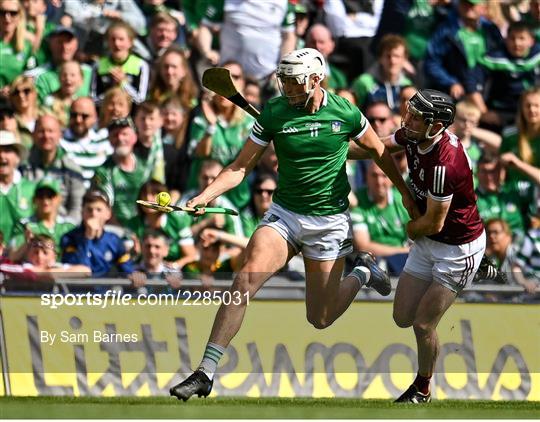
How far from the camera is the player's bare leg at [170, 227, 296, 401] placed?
33.4ft

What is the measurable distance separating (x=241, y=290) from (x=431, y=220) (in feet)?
5.09

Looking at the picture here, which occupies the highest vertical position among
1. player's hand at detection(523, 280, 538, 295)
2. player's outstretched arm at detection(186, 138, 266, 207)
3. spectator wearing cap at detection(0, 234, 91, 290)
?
player's outstretched arm at detection(186, 138, 266, 207)

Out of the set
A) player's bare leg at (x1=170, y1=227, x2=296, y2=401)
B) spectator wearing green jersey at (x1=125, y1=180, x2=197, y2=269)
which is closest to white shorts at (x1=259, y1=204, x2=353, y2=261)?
player's bare leg at (x1=170, y1=227, x2=296, y2=401)

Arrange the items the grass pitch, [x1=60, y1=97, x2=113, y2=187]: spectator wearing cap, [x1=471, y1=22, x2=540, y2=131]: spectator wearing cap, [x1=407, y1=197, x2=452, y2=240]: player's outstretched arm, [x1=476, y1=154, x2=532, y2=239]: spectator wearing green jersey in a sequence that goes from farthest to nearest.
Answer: [x1=471, y1=22, x2=540, y2=131]: spectator wearing cap → [x1=476, y1=154, x2=532, y2=239]: spectator wearing green jersey → [x1=60, y1=97, x2=113, y2=187]: spectator wearing cap → [x1=407, y1=197, x2=452, y2=240]: player's outstretched arm → the grass pitch

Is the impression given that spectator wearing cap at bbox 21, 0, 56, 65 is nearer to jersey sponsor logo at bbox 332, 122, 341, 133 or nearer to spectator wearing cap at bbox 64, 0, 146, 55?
spectator wearing cap at bbox 64, 0, 146, 55

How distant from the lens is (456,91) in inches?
581

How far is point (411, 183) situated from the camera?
35.0 ft

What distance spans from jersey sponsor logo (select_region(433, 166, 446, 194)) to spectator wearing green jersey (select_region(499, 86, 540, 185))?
4.32 meters

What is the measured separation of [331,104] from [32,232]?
14.4ft

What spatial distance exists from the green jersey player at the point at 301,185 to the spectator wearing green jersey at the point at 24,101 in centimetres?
449

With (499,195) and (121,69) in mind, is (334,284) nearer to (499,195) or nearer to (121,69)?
(499,195)

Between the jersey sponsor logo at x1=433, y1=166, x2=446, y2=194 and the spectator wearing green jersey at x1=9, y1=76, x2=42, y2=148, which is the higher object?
the jersey sponsor logo at x1=433, y1=166, x2=446, y2=194

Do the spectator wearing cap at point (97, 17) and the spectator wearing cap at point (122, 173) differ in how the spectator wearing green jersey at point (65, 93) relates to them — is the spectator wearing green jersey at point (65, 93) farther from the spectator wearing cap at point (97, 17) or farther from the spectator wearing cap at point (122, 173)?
the spectator wearing cap at point (122, 173)

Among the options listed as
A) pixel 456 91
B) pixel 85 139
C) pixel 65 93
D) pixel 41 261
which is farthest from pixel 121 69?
pixel 456 91
